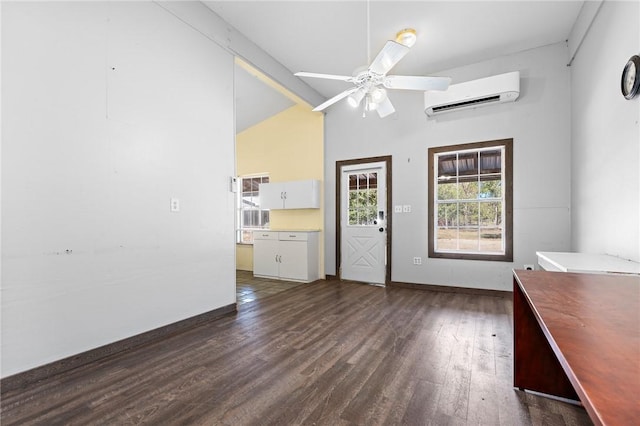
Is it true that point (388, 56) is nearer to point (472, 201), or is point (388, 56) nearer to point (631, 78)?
point (631, 78)

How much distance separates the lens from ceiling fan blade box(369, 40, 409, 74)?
82.8 inches

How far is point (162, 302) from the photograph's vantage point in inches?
108

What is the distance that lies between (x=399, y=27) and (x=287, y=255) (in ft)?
12.4

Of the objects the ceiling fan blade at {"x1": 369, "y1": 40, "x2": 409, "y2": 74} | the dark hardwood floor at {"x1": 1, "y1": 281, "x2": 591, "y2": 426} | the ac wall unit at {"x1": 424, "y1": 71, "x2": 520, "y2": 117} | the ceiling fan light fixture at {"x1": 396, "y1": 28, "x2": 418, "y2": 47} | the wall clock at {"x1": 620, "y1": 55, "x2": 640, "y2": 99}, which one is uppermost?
the ceiling fan light fixture at {"x1": 396, "y1": 28, "x2": 418, "y2": 47}

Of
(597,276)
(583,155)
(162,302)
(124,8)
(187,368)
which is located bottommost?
(187,368)

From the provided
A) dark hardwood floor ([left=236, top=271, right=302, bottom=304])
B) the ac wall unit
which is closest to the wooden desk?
dark hardwood floor ([left=236, top=271, right=302, bottom=304])

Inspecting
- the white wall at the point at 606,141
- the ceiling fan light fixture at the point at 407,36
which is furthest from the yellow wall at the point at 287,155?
the white wall at the point at 606,141

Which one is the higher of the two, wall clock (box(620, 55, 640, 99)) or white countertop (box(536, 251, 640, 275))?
wall clock (box(620, 55, 640, 99))

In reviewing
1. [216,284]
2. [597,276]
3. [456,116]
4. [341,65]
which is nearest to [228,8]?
[341,65]

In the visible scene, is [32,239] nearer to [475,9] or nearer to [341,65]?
[341,65]

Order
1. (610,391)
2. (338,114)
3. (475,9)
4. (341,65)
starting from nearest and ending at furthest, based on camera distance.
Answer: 1. (610,391)
2. (475,9)
3. (341,65)
4. (338,114)

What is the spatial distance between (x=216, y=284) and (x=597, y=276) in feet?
10.5

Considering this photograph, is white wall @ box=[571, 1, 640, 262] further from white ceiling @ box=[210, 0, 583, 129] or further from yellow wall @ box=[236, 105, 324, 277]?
yellow wall @ box=[236, 105, 324, 277]

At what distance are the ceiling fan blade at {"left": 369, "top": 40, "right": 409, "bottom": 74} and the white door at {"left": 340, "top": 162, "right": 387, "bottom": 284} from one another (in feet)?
8.75
